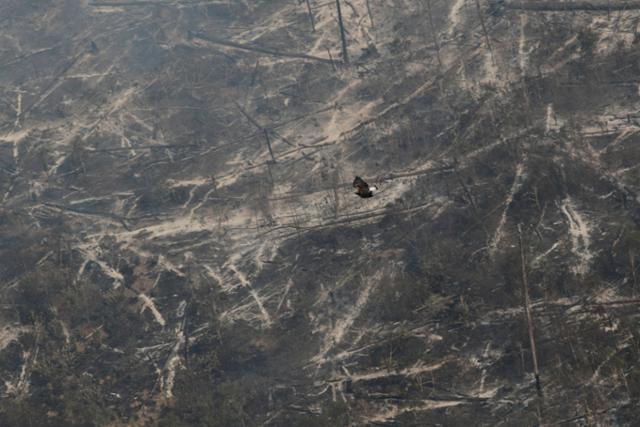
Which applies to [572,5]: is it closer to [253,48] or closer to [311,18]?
[311,18]

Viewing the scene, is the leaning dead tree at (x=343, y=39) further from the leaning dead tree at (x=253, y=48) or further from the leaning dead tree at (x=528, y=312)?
the leaning dead tree at (x=528, y=312)

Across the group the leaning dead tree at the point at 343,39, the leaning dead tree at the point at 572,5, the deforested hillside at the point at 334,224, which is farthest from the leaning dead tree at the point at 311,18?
the leaning dead tree at the point at 572,5

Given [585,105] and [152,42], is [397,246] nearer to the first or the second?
[585,105]

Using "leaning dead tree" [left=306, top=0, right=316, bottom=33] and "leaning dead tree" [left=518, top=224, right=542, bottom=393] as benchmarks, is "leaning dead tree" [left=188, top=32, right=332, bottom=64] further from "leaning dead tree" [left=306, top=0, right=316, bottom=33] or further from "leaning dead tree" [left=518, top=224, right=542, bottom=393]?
"leaning dead tree" [left=518, top=224, right=542, bottom=393]

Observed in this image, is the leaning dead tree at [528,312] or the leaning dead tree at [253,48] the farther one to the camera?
the leaning dead tree at [253,48]

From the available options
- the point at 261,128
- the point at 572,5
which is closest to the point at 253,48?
the point at 261,128

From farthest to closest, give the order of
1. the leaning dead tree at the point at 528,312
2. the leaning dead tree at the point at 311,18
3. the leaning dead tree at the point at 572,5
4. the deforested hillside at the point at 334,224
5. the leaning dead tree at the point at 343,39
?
the leaning dead tree at the point at 311,18 < the leaning dead tree at the point at 343,39 < the leaning dead tree at the point at 572,5 < the deforested hillside at the point at 334,224 < the leaning dead tree at the point at 528,312

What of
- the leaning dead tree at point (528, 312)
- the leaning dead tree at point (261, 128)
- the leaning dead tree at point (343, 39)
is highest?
the leaning dead tree at point (343, 39)

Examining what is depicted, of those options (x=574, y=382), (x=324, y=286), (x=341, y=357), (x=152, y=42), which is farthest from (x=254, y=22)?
(x=574, y=382)
